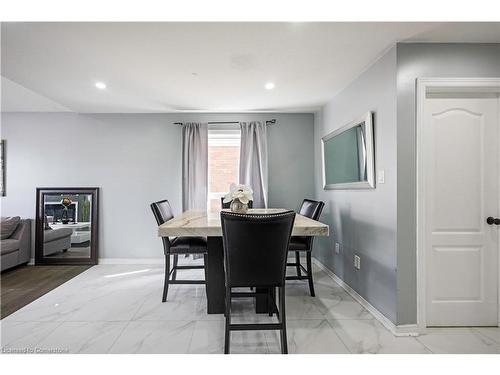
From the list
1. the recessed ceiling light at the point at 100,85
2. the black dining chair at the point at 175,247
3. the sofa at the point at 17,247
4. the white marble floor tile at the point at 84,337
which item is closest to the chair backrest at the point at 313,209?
the black dining chair at the point at 175,247

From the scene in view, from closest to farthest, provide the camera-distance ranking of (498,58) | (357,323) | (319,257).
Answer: (498,58) < (357,323) < (319,257)

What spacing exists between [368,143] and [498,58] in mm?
1110

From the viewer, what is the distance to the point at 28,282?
10.8 ft

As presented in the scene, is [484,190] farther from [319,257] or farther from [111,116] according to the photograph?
[111,116]

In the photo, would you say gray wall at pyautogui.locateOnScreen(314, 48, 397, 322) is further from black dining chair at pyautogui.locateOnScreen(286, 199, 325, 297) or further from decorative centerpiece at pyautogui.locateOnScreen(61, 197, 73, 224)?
decorative centerpiece at pyautogui.locateOnScreen(61, 197, 73, 224)

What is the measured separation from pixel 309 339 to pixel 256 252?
0.86 meters

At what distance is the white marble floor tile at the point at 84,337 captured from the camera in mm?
1929

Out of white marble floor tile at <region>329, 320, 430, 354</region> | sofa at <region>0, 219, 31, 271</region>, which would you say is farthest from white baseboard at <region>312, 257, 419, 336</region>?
sofa at <region>0, 219, 31, 271</region>

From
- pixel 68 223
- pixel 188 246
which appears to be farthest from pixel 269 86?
pixel 68 223

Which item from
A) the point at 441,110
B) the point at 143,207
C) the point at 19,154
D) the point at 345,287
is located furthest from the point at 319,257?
the point at 19,154

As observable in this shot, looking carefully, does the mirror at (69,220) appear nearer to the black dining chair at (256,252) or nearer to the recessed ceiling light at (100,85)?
the recessed ceiling light at (100,85)

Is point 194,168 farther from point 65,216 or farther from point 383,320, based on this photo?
point 383,320

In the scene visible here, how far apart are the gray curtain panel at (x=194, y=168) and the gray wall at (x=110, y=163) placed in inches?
6.8
